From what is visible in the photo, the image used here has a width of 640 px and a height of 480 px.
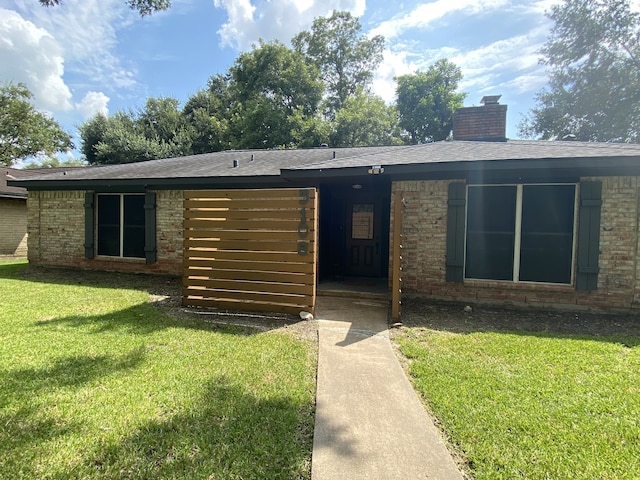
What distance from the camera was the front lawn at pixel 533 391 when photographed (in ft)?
6.61

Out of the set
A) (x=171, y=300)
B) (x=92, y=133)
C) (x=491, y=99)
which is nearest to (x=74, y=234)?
(x=171, y=300)

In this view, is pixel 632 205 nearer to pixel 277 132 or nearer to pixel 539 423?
pixel 539 423

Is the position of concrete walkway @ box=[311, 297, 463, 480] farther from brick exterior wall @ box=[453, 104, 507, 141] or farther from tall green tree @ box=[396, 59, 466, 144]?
tall green tree @ box=[396, 59, 466, 144]

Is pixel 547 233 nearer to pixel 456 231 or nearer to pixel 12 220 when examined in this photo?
pixel 456 231

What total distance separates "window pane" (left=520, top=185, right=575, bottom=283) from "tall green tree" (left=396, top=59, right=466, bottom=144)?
23418 millimetres

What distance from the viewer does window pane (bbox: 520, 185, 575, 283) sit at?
5.48 meters

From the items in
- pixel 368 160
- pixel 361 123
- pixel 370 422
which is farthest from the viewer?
pixel 361 123

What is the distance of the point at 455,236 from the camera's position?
5809 mm

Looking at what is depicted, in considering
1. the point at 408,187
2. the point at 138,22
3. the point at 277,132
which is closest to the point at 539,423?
the point at 408,187

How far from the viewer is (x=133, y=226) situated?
817 centimetres

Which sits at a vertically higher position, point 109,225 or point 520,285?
point 109,225

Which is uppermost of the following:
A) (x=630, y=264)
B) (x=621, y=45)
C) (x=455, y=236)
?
(x=621, y=45)

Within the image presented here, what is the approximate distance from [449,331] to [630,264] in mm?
3399

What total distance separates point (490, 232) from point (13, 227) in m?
16.3
